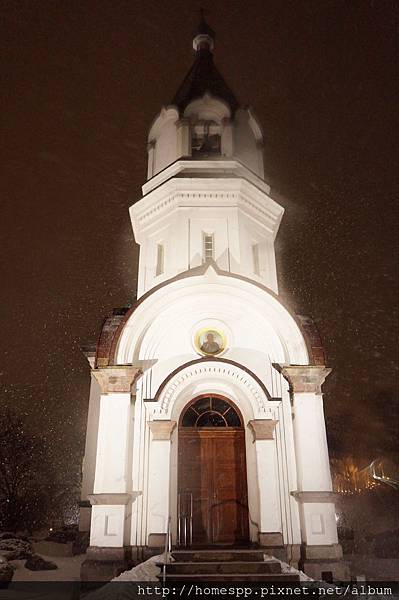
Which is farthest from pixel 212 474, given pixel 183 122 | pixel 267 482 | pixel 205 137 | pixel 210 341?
pixel 183 122

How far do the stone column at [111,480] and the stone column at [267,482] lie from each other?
112 inches

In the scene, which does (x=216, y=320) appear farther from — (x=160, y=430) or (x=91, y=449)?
(x=91, y=449)

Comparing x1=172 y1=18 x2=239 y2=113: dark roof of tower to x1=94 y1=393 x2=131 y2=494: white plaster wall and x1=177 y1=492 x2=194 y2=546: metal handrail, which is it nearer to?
x1=94 y1=393 x2=131 y2=494: white plaster wall

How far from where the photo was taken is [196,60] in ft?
62.8

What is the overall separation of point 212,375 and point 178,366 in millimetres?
860

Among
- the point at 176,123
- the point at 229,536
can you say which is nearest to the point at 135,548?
the point at 229,536

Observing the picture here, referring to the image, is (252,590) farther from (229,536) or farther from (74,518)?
(74,518)

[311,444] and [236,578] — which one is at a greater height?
[311,444]

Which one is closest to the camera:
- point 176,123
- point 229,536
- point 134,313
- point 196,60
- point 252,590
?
point 252,590

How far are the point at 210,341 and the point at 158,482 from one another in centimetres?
357

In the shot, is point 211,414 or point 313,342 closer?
point 313,342

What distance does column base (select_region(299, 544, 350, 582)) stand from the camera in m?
9.30

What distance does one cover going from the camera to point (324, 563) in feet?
31.1

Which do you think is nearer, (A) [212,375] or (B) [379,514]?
(A) [212,375]
